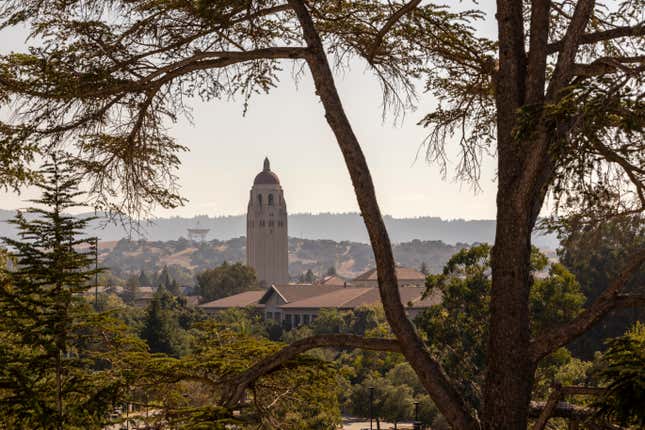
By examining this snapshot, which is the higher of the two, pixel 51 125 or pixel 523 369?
pixel 51 125

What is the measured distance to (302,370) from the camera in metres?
6.34

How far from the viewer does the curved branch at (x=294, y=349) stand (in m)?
5.80

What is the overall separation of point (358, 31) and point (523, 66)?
5.65 feet

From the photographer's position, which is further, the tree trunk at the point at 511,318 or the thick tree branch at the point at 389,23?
the thick tree branch at the point at 389,23

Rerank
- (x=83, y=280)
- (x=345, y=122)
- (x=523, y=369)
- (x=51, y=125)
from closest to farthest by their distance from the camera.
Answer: (x=523, y=369)
(x=345, y=122)
(x=51, y=125)
(x=83, y=280)

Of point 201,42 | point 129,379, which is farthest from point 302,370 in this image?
point 201,42

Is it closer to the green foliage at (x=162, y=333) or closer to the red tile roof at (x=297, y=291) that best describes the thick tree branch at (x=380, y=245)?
the green foliage at (x=162, y=333)

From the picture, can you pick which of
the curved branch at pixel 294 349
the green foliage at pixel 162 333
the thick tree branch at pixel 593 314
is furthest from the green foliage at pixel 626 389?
the green foliage at pixel 162 333

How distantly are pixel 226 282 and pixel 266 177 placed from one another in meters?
68.9

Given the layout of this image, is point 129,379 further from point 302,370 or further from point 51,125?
point 51,125

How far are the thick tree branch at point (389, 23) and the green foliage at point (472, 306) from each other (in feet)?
65.2

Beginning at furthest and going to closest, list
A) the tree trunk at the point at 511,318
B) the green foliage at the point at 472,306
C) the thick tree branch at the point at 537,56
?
the green foliage at the point at 472,306 < the thick tree branch at the point at 537,56 < the tree trunk at the point at 511,318

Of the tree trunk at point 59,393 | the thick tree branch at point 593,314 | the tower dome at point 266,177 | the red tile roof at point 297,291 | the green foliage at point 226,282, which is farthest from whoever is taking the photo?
the tower dome at point 266,177

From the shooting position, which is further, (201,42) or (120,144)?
(120,144)
